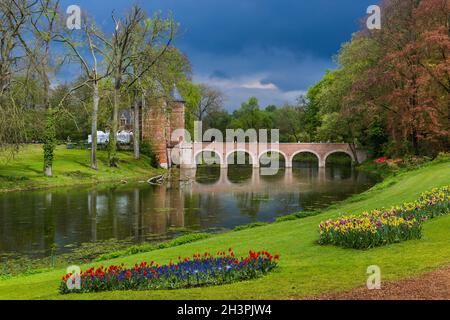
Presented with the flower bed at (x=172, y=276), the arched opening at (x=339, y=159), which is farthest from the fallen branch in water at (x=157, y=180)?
the arched opening at (x=339, y=159)

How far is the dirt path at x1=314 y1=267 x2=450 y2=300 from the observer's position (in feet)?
23.4

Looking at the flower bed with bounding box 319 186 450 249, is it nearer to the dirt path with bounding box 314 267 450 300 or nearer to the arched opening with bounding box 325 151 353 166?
the dirt path with bounding box 314 267 450 300

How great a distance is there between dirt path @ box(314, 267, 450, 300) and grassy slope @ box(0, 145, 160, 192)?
118 feet

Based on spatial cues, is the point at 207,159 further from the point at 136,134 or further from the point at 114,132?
the point at 114,132

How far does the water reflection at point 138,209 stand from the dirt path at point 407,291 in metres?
14.2

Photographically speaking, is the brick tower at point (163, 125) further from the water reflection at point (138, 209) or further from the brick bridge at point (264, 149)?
the water reflection at point (138, 209)

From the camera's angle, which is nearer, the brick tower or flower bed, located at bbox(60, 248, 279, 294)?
flower bed, located at bbox(60, 248, 279, 294)

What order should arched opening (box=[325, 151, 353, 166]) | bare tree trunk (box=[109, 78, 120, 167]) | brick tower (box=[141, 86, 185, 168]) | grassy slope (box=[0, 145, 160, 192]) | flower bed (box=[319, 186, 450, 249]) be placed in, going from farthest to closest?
arched opening (box=[325, 151, 353, 166])
brick tower (box=[141, 86, 185, 168])
bare tree trunk (box=[109, 78, 120, 167])
grassy slope (box=[0, 145, 160, 192])
flower bed (box=[319, 186, 450, 249])

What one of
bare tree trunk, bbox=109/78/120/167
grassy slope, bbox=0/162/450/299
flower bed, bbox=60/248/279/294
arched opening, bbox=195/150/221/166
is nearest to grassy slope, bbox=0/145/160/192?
bare tree trunk, bbox=109/78/120/167

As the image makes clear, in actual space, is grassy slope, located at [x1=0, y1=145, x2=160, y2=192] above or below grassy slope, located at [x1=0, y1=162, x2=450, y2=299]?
above

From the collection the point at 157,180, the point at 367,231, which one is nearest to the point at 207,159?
the point at 157,180

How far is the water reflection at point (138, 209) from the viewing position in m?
22.0
